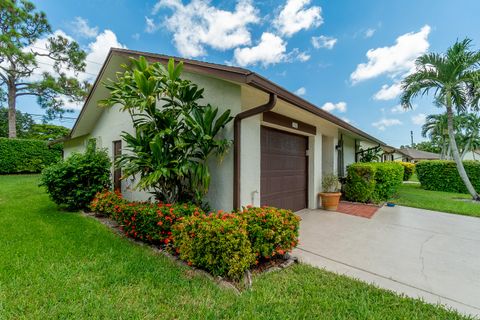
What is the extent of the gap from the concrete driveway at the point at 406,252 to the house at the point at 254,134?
4.02 feet

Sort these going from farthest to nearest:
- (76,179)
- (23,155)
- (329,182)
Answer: (23,155) → (329,182) → (76,179)

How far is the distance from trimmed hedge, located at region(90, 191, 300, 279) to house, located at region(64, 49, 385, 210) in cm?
83

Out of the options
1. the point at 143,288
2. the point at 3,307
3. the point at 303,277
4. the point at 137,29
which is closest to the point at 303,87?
the point at 137,29

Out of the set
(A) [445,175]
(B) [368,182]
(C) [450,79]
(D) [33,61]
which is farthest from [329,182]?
(D) [33,61]

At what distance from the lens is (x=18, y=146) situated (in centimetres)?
1530

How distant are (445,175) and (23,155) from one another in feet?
88.6

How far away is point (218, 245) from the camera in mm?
2771

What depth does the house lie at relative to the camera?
12.9 feet

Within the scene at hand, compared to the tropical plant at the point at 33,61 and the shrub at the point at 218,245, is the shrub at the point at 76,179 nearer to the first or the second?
the shrub at the point at 218,245

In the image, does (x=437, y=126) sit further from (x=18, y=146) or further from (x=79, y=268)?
(x=18, y=146)

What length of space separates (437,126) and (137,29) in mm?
30225

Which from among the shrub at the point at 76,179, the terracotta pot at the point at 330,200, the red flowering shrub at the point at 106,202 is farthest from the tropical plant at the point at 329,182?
the shrub at the point at 76,179

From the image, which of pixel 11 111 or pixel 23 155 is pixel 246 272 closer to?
pixel 23 155

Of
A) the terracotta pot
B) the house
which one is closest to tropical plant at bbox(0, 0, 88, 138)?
the house
